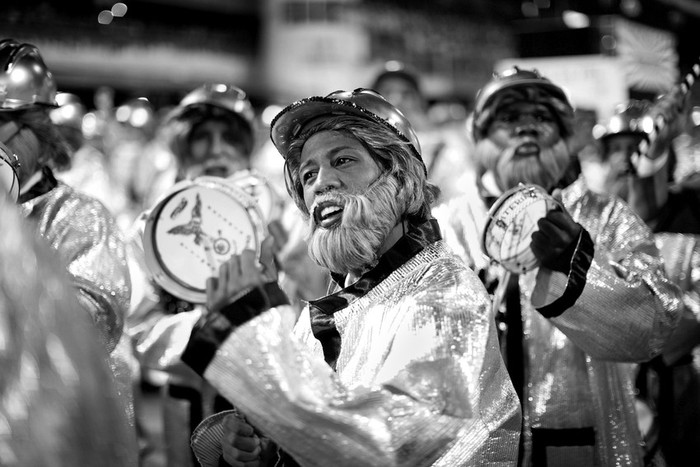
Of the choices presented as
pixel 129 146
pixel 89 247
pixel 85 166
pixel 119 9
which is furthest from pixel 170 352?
pixel 119 9

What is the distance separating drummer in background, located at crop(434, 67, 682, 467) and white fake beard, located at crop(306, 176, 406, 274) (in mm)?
614

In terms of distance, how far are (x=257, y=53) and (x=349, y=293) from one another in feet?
80.7

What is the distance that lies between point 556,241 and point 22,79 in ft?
7.11

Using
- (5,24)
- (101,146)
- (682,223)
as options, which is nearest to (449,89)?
(5,24)

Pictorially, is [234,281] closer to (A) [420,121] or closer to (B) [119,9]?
(A) [420,121]

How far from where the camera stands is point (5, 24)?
16.3 meters

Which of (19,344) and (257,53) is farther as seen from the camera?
(257,53)

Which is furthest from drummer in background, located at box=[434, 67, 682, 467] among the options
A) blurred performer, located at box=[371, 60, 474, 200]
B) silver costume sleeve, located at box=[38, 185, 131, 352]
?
blurred performer, located at box=[371, 60, 474, 200]

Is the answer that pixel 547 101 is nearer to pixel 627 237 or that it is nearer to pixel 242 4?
pixel 627 237

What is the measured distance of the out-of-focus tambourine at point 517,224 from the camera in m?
3.10

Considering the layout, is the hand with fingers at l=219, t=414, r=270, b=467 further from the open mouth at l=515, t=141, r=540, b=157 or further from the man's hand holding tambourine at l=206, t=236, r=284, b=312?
the open mouth at l=515, t=141, r=540, b=157

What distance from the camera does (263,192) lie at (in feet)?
16.9

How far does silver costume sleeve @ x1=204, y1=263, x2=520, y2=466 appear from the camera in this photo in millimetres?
2002

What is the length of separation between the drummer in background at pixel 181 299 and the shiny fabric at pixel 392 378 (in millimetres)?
1547
